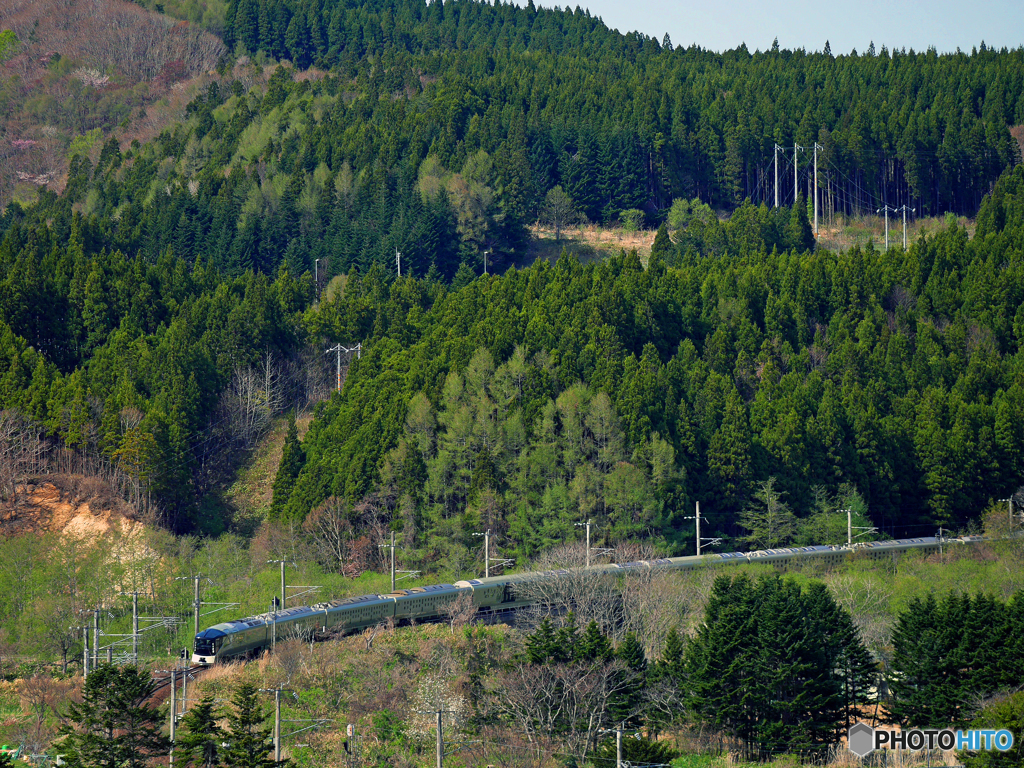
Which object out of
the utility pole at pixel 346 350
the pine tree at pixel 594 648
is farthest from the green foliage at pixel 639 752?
the utility pole at pixel 346 350

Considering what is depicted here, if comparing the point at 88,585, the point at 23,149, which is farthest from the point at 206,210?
the point at 88,585

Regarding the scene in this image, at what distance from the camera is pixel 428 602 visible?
66062mm

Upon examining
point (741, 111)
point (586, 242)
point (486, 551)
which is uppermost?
point (741, 111)

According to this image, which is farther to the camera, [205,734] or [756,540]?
[756,540]

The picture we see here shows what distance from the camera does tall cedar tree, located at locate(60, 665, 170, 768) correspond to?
43.4 metres

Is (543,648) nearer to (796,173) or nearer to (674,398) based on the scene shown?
(674,398)

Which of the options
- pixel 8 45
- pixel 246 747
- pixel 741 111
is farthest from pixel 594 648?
pixel 8 45

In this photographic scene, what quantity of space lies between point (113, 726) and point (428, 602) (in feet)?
75.3

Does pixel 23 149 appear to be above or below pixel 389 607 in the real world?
above

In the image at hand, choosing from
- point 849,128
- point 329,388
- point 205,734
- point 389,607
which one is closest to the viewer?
point 205,734

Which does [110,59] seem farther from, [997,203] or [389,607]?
[389,607]

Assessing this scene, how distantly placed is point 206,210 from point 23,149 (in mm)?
46291

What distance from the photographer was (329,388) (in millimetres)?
102812

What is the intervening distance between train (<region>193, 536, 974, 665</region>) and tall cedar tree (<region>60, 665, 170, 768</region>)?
11.8m
